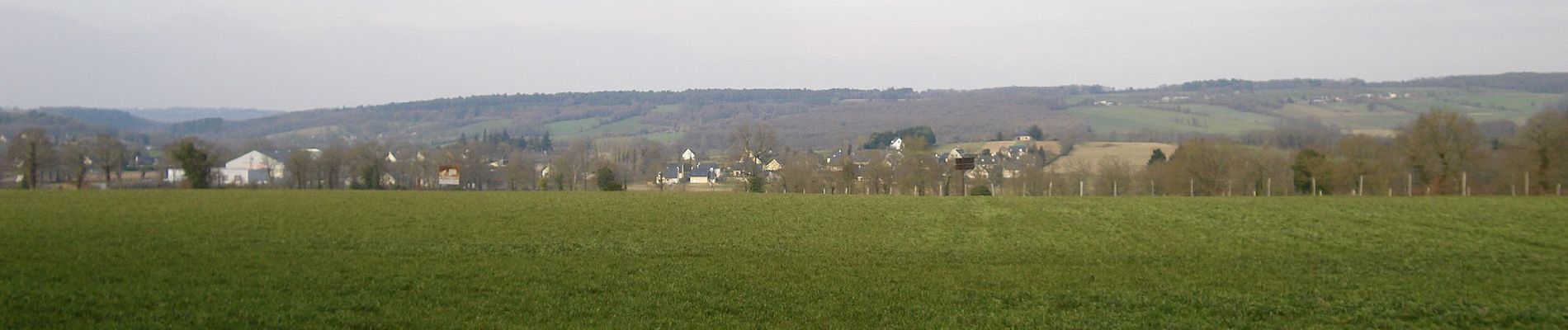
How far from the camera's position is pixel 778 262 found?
19750 mm

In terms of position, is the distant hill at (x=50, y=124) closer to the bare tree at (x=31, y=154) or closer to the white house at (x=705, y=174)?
the bare tree at (x=31, y=154)

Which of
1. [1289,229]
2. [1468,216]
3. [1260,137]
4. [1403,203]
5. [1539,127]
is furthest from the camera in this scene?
[1260,137]

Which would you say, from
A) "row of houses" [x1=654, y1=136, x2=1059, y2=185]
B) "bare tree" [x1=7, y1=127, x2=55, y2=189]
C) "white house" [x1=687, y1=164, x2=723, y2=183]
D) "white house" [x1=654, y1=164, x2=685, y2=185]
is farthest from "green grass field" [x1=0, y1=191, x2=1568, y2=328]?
"white house" [x1=687, y1=164, x2=723, y2=183]

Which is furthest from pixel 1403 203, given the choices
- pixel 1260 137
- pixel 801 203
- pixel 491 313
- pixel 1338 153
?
pixel 1260 137

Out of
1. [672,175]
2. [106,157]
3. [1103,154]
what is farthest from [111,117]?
[1103,154]

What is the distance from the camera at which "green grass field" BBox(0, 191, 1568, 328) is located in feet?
43.6

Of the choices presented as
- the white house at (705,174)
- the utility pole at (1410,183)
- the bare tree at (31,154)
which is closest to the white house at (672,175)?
the white house at (705,174)

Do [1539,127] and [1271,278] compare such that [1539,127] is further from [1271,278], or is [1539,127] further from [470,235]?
[470,235]

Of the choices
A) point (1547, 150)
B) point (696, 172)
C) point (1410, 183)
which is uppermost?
point (1547, 150)

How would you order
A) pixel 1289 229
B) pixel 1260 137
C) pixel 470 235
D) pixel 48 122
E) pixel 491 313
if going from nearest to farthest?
pixel 491 313 < pixel 470 235 < pixel 1289 229 < pixel 1260 137 < pixel 48 122

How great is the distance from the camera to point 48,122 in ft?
419

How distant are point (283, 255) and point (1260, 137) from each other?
77887mm

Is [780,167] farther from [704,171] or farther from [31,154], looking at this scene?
[31,154]

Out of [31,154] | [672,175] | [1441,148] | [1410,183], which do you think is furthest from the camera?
[672,175]
